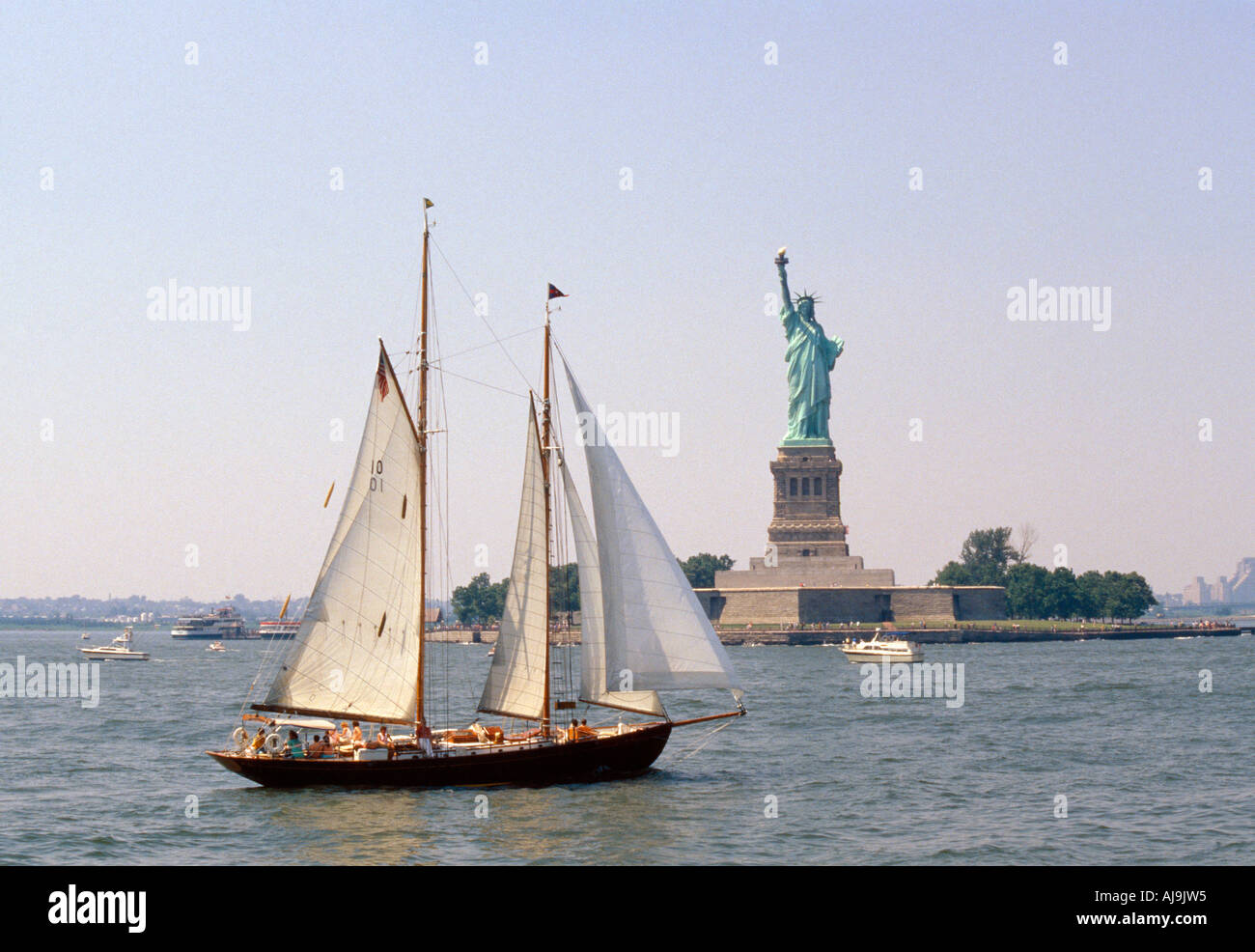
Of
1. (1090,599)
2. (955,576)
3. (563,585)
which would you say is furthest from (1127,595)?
(563,585)

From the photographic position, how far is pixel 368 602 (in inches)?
1471

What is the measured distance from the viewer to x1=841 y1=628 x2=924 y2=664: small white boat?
11119 cm

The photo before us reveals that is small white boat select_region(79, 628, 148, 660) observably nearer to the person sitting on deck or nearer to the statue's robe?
the statue's robe

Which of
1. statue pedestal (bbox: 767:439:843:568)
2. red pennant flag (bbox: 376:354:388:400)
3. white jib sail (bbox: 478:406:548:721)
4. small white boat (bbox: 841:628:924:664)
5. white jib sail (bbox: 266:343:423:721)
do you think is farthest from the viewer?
statue pedestal (bbox: 767:439:843:568)

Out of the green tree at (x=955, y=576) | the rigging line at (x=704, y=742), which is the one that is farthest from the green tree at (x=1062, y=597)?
the rigging line at (x=704, y=742)

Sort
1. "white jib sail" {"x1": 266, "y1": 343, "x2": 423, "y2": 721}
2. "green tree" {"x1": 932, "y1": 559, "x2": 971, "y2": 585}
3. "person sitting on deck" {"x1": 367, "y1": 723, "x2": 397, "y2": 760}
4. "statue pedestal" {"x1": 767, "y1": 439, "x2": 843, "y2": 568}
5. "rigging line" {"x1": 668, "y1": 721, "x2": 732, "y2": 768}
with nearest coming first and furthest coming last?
"person sitting on deck" {"x1": 367, "y1": 723, "x2": 397, "y2": 760}, "white jib sail" {"x1": 266, "y1": 343, "x2": 423, "y2": 721}, "rigging line" {"x1": 668, "y1": 721, "x2": 732, "y2": 768}, "statue pedestal" {"x1": 767, "y1": 439, "x2": 843, "y2": 568}, "green tree" {"x1": 932, "y1": 559, "x2": 971, "y2": 585}

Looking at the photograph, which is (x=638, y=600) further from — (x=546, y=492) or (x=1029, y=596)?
(x=1029, y=596)

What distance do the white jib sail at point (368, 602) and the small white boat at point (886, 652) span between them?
77.3 meters

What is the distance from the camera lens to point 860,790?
38750 millimetres

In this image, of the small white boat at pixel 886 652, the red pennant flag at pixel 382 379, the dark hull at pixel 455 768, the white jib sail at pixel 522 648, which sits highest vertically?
the red pennant flag at pixel 382 379

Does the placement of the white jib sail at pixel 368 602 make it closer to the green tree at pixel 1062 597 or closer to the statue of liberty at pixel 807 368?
the statue of liberty at pixel 807 368

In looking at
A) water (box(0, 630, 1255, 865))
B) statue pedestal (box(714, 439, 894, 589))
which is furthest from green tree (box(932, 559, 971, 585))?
water (box(0, 630, 1255, 865))

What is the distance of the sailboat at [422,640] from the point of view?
122 ft
